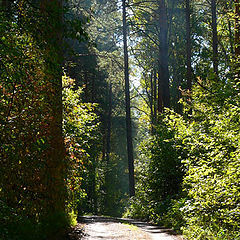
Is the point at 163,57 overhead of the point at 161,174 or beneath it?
overhead

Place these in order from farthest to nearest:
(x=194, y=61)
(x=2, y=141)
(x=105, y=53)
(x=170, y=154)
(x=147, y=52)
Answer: (x=194, y=61), (x=147, y=52), (x=105, y=53), (x=170, y=154), (x=2, y=141)

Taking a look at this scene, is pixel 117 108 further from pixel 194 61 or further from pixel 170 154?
pixel 170 154

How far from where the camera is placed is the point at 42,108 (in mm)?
7055

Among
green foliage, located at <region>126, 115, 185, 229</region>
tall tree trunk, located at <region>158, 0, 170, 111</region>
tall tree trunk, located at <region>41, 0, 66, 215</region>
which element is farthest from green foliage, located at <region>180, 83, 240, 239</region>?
tall tree trunk, located at <region>158, 0, 170, 111</region>

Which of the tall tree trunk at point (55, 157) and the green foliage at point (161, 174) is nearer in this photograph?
the tall tree trunk at point (55, 157)

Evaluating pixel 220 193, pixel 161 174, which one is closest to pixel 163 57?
pixel 161 174

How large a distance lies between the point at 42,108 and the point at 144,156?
11310mm

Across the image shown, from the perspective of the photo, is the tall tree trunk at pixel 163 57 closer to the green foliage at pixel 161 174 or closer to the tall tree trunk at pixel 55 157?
the green foliage at pixel 161 174

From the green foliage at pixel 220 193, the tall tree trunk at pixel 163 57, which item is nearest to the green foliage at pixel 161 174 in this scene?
the tall tree trunk at pixel 163 57

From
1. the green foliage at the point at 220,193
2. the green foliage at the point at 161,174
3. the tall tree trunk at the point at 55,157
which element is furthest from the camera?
the green foliage at the point at 161,174

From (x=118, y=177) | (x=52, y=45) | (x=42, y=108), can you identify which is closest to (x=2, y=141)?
(x=42, y=108)

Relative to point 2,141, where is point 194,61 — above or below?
above

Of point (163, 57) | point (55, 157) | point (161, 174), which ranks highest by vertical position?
point (163, 57)

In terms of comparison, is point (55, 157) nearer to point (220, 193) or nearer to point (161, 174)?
point (220, 193)
